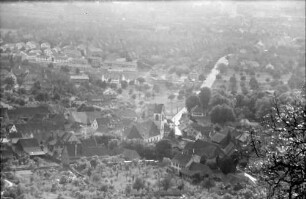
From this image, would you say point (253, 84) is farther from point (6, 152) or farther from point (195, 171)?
point (6, 152)

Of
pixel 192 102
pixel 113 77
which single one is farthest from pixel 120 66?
pixel 192 102

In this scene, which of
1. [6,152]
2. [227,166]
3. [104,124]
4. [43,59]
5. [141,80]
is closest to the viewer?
[6,152]

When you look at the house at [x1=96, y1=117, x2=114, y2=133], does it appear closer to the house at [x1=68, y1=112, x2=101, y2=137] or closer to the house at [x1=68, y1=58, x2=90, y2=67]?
the house at [x1=68, y1=112, x2=101, y2=137]

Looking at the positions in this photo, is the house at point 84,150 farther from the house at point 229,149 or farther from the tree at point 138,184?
the house at point 229,149

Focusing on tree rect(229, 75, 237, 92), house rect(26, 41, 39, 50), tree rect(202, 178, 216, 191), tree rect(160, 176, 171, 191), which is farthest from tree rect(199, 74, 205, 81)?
tree rect(160, 176, 171, 191)

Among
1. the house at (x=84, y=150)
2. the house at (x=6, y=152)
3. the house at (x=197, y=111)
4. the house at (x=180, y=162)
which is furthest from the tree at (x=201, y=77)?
the house at (x=6, y=152)
